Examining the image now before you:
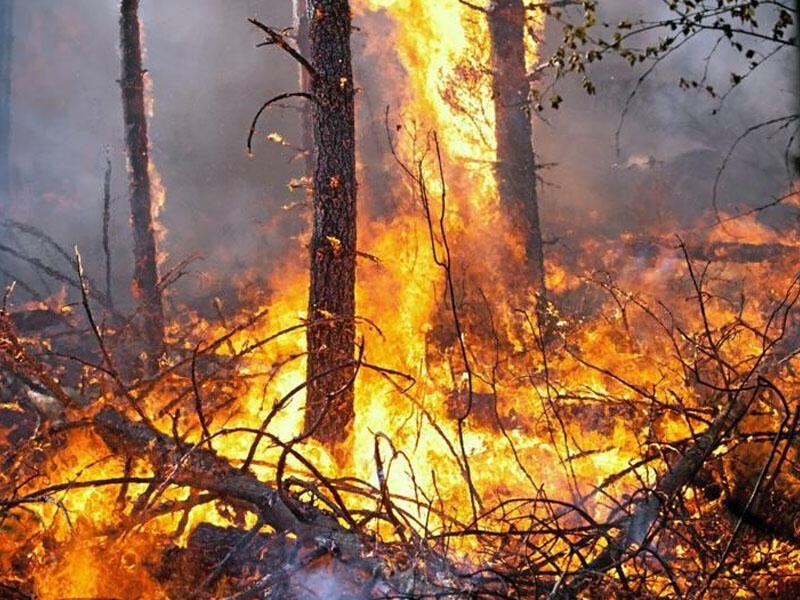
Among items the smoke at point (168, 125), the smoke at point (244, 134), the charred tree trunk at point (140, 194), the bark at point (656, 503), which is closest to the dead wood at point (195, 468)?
the bark at point (656, 503)

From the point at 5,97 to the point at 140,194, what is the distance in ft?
40.3

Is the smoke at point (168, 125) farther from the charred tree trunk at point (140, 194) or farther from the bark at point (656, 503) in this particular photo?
the bark at point (656, 503)

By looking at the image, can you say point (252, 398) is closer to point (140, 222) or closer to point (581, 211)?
point (140, 222)

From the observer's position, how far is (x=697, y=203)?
17.7m

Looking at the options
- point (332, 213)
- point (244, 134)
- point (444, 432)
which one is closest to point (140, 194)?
point (332, 213)

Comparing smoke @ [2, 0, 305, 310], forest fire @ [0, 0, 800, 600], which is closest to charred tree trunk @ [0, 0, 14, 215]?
smoke @ [2, 0, 305, 310]

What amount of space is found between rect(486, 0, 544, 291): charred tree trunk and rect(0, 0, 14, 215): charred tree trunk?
1434cm

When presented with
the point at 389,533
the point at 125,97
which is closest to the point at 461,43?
the point at 125,97

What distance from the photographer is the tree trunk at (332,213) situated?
5.73 metres

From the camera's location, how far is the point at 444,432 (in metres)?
6.11

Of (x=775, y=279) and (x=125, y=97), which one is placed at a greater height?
(x=125, y=97)

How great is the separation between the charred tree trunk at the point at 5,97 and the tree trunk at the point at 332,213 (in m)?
15.5

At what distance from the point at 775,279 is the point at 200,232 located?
13862mm

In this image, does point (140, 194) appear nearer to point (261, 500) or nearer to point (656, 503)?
point (261, 500)
